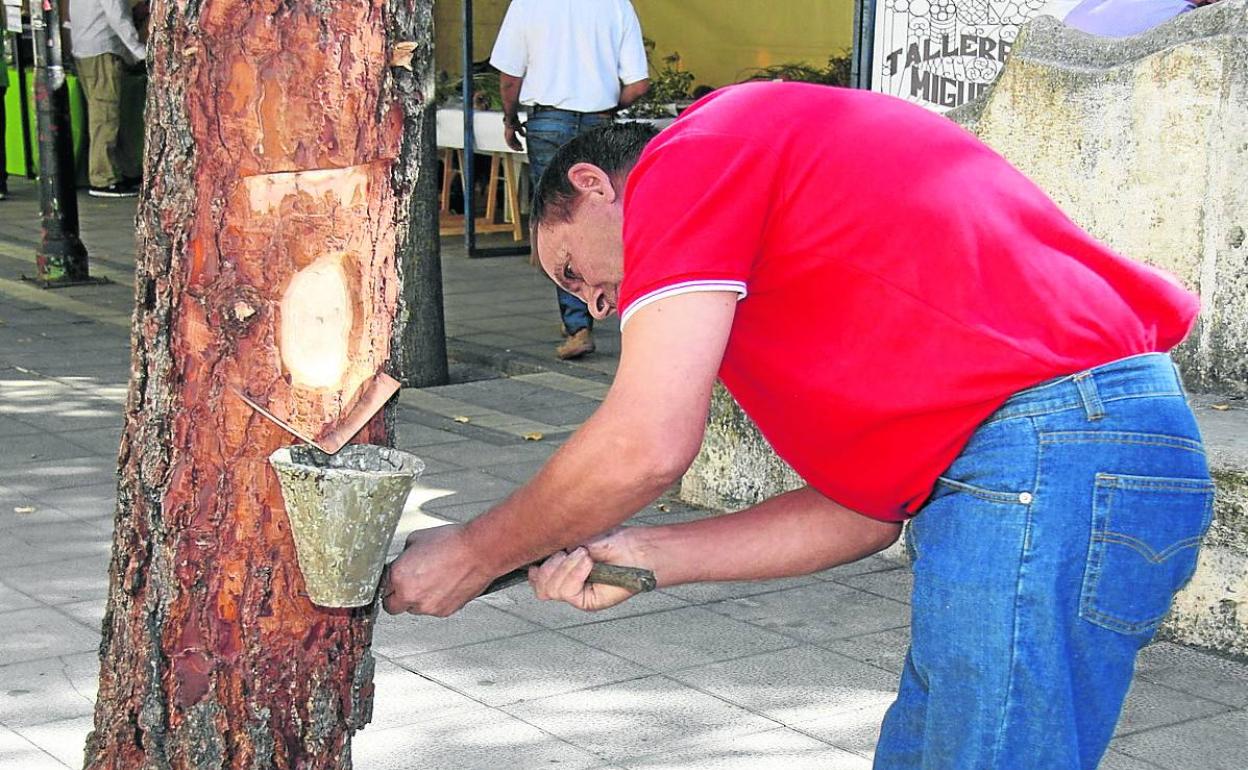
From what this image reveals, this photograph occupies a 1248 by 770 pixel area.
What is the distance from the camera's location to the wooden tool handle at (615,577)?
2439mm

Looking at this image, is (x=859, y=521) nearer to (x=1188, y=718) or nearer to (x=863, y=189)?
(x=863, y=189)

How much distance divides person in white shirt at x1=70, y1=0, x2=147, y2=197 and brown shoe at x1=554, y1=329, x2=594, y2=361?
22.3 feet

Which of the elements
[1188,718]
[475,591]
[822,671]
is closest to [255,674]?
[475,591]

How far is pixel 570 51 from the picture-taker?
8609 mm

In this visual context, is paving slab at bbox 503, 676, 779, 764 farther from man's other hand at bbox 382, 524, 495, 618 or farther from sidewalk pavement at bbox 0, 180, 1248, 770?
man's other hand at bbox 382, 524, 495, 618

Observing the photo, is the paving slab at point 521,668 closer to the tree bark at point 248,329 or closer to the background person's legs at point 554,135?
the tree bark at point 248,329

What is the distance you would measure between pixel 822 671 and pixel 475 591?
195 centimetres

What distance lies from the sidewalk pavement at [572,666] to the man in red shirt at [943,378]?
4.94 feet

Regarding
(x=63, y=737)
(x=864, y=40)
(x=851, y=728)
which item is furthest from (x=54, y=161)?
(x=851, y=728)

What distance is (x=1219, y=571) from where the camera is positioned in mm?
4367

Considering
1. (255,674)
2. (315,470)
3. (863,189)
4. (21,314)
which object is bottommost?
(21,314)

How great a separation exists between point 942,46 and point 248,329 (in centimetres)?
545

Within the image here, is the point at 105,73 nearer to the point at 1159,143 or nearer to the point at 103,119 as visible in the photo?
the point at 103,119

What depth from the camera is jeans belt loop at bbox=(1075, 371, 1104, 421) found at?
217cm
